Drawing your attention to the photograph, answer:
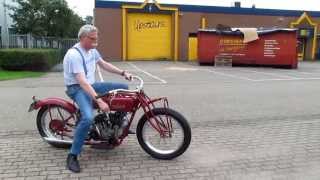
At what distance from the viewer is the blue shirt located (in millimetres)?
5160

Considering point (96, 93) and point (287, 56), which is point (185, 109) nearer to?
point (96, 93)

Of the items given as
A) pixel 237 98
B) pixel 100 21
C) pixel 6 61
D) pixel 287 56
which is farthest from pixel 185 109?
pixel 100 21

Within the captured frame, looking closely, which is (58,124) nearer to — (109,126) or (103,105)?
(109,126)

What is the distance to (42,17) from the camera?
1246 inches

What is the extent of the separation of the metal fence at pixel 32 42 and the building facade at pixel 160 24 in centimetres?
276

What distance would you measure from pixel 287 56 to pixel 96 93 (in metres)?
20.1

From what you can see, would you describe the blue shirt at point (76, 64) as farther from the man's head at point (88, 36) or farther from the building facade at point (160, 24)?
the building facade at point (160, 24)

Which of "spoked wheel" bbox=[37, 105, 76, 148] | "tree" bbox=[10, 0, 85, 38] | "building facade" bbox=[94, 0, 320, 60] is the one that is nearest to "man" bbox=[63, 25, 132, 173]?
"spoked wheel" bbox=[37, 105, 76, 148]

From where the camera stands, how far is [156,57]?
31328 millimetres

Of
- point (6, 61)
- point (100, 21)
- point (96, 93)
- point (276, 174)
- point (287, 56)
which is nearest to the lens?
point (276, 174)

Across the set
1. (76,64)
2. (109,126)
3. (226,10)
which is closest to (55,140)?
(109,126)

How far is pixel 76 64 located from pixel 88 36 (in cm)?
36

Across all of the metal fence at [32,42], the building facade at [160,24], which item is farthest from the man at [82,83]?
the metal fence at [32,42]

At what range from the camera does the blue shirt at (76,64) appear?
5.16 metres
